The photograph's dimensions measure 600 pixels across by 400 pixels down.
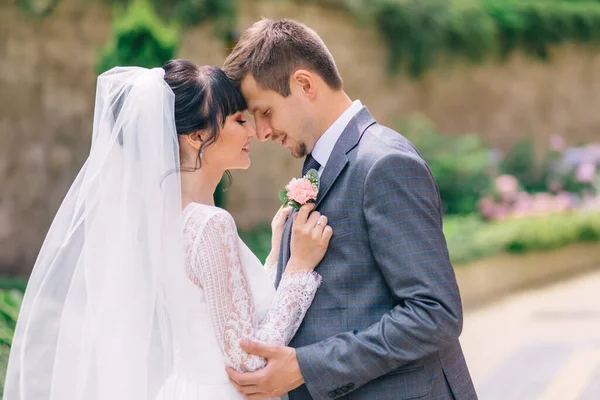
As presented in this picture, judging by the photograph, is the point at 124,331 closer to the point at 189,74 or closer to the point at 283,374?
the point at 283,374

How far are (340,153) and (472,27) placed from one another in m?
11.6

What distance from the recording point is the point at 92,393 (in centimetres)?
247

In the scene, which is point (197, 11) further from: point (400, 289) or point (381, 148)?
point (400, 289)

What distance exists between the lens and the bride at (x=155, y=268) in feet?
7.91

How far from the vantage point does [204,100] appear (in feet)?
8.39

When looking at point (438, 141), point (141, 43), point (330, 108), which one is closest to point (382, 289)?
point (330, 108)

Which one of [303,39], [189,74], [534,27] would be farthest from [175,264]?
[534,27]

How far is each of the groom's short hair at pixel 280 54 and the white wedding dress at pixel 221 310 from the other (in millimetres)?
424

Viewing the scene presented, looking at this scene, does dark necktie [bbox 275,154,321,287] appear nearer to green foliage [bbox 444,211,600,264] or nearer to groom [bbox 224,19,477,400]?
groom [bbox 224,19,477,400]

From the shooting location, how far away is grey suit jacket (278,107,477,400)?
2207mm

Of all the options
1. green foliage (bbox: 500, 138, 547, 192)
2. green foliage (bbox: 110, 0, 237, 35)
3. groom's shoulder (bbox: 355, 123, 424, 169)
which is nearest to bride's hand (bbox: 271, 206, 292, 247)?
groom's shoulder (bbox: 355, 123, 424, 169)

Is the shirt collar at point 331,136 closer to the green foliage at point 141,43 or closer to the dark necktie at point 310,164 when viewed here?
the dark necktie at point 310,164

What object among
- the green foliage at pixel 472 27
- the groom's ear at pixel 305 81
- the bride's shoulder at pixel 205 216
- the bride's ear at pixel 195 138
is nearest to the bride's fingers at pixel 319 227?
the bride's shoulder at pixel 205 216

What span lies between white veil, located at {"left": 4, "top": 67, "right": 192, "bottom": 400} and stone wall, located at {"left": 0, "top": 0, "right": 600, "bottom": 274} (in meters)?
7.10
